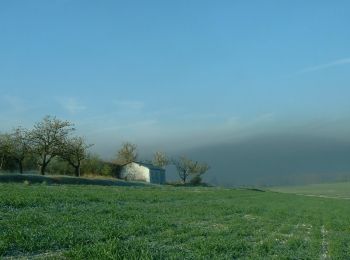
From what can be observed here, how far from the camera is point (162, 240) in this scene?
17.4 metres

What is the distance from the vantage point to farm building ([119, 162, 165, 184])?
140 m

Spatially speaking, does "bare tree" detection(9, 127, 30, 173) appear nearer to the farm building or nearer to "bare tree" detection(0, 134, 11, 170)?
"bare tree" detection(0, 134, 11, 170)

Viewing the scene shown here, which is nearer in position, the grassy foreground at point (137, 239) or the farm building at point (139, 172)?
the grassy foreground at point (137, 239)

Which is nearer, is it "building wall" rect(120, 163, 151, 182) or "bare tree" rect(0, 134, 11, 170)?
"bare tree" rect(0, 134, 11, 170)

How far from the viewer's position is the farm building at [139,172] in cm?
13950

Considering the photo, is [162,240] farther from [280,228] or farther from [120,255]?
[280,228]

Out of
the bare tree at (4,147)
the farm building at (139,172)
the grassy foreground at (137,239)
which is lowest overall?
the grassy foreground at (137,239)

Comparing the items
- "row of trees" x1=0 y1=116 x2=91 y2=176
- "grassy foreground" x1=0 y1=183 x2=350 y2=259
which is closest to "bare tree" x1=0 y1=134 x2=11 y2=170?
"row of trees" x1=0 y1=116 x2=91 y2=176

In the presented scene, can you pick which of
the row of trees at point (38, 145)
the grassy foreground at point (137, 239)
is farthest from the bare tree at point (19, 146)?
the grassy foreground at point (137, 239)

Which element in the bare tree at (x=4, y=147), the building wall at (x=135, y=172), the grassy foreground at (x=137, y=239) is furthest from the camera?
the building wall at (x=135, y=172)

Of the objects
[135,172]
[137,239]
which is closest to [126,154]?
[135,172]

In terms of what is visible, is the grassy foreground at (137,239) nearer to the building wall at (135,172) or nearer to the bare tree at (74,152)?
the bare tree at (74,152)

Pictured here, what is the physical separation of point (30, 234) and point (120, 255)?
347 centimetres

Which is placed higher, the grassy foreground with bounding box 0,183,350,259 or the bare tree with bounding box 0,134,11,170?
the bare tree with bounding box 0,134,11,170
